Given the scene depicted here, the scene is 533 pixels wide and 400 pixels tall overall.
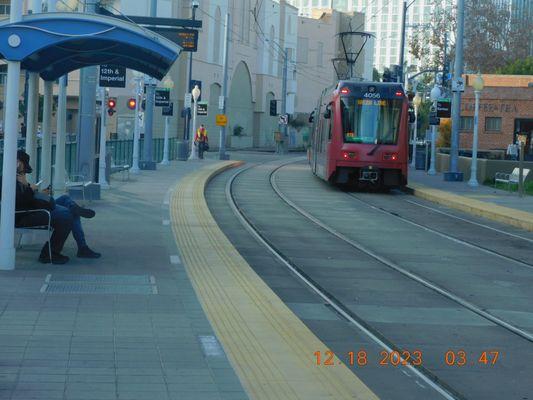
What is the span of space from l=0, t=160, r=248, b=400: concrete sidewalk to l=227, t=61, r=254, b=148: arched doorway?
68830 millimetres

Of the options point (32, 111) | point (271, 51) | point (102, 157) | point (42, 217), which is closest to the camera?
point (42, 217)

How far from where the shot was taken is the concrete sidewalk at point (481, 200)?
22.9m

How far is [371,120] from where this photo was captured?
29469 mm

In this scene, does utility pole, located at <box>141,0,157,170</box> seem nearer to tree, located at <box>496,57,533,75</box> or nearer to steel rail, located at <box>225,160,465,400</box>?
steel rail, located at <box>225,160,465,400</box>

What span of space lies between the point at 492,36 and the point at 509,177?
178 ft

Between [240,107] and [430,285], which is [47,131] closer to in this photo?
[430,285]

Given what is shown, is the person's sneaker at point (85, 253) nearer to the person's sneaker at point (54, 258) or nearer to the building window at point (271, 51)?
the person's sneaker at point (54, 258)

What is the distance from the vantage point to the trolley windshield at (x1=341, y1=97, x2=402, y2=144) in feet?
96.5

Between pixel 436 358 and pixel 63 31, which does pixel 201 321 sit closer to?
pixel 436 358

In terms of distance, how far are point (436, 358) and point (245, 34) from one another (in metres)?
74.6

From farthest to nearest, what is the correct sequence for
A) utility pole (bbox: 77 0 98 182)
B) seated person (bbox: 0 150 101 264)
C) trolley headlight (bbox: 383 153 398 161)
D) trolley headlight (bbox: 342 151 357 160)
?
trolley headlight (bbox: 342 151 357 160)
trolley headlight (bbox: 383 153 398 161)
utility pole (bbox: 77 0 98 182)
seated person (bbox: 0 150 101 264)

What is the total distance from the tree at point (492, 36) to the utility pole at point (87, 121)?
6427 centimetres

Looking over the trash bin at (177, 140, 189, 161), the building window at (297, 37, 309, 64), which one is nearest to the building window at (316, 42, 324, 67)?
the building window at (297, 37, 309, 64)

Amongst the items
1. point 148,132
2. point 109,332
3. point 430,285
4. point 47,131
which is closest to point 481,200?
point 148,132
